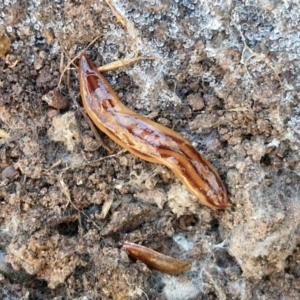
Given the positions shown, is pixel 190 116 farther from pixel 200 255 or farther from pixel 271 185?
pixel 200 255

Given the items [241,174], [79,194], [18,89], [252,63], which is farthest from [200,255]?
[18,89]

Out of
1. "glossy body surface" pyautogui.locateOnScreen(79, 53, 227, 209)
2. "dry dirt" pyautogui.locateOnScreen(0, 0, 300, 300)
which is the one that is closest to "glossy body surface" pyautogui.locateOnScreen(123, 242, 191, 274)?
"dry dirt" pyautogui.locateOnScreen(0, 0, 300, 300)

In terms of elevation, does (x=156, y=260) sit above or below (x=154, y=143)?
below

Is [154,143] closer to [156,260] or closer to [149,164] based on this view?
[149,164]

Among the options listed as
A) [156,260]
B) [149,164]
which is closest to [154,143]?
[149,164]

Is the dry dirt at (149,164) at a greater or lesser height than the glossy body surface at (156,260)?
greater

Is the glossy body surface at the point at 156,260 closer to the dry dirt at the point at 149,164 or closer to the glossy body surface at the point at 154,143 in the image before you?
the dry dirt at the point at 149,164

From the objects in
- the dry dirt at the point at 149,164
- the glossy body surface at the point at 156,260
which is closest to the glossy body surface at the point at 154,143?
the dry dirt at the point at 149,164
